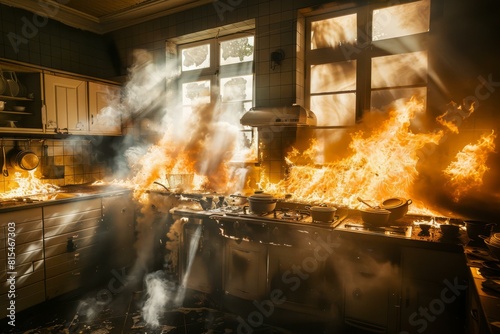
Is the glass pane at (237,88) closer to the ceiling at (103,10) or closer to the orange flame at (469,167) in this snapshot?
the ceiling at (103,10)

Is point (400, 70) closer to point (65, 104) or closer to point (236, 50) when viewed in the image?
point (236, 50)

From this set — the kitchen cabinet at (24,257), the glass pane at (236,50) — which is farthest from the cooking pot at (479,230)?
the kitchen cabinet at (24,257)

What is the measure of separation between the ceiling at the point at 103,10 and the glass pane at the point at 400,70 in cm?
290

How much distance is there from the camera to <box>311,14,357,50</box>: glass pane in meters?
4.14

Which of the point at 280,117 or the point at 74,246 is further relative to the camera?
the point at 74,246

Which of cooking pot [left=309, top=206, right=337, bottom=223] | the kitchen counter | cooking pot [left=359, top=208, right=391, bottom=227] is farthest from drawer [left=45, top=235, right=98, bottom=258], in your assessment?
cooking pot [left=359, top=208, right=391, bottom=227]

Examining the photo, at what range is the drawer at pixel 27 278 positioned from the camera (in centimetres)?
352

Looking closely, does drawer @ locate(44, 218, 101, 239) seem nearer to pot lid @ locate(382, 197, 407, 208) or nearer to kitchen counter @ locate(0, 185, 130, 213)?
kitchen counter @ locate(0, 185, 130, 213)

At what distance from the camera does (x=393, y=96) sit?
3.92 m

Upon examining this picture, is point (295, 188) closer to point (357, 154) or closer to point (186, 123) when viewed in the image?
point (357, 154)

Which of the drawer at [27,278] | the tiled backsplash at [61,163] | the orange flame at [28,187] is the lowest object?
the drawer at [27,278]

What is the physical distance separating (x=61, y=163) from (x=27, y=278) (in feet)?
7.25

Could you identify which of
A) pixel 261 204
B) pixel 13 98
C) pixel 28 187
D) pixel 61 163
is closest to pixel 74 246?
pixel 28 187

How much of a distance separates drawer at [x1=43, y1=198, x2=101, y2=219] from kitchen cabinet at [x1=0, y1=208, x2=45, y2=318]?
0.11 meters
